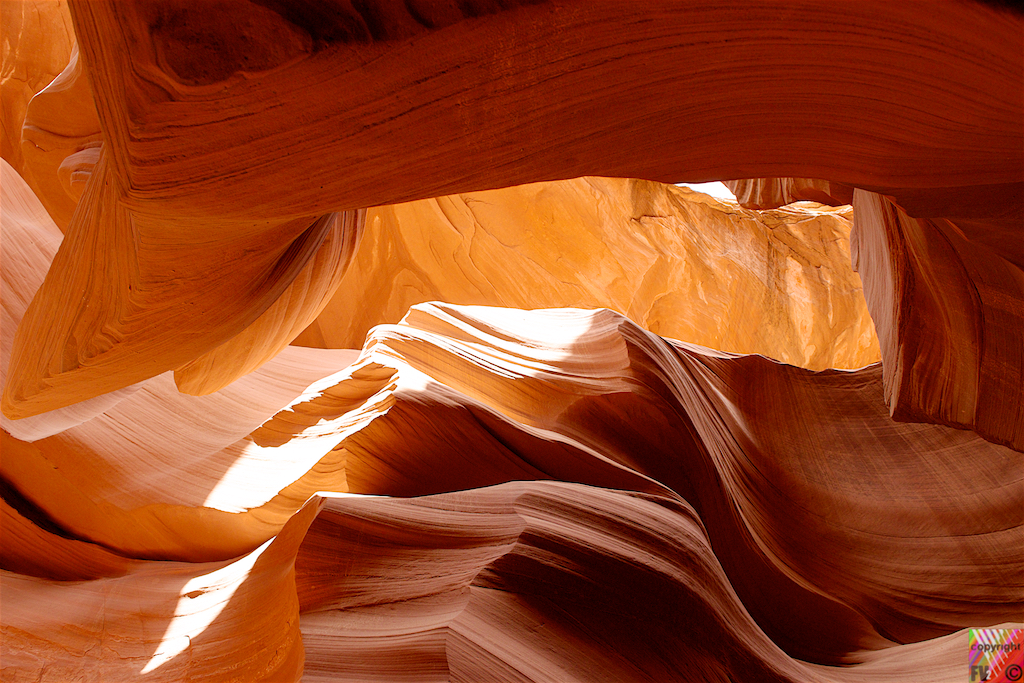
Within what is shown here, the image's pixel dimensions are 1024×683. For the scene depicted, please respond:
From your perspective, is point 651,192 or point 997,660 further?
point 651,192

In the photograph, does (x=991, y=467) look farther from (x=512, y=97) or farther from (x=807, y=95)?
(x=512, y=97)

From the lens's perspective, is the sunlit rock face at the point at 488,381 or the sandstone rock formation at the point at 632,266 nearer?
the sunlit rock face at the point at 488,381

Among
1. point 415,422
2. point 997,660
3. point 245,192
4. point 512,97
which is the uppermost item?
point 512,97

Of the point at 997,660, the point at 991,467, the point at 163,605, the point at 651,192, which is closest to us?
the point at 997,660

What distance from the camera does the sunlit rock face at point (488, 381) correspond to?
44.1 inches

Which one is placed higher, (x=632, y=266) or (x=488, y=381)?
(x=632, y=266)

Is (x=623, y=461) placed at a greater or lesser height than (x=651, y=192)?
lesser

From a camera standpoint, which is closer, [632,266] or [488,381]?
[488,381]

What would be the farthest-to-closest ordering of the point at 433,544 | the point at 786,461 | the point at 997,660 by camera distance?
the point at 786,461 → the point at 433,544 → the point at 997,660

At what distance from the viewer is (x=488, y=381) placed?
9.38ft

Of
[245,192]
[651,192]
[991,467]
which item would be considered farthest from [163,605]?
[651,192]

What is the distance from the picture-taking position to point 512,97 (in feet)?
3.77

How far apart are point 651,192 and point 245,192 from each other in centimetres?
398

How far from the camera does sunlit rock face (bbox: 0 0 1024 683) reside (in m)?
1.12
